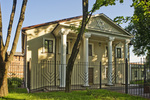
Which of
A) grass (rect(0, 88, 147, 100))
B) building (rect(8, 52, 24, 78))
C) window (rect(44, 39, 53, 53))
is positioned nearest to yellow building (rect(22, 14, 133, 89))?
window (rect(44, 39, 53, 53))

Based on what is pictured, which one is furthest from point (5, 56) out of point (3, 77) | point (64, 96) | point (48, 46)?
point (48, 46)

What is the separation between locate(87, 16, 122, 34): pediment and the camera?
48.2 ft

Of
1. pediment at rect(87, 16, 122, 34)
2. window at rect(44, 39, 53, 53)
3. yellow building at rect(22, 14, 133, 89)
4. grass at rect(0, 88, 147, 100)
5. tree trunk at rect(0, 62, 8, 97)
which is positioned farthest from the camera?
pediment at rect(87, 16, 122, 34)

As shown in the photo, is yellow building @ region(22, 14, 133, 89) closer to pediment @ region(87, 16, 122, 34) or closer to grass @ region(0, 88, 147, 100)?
pediment @ region(87, 16, 122, 34)

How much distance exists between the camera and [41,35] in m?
13.4

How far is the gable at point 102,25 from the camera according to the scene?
48.3 ft

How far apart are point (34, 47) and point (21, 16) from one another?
5772 millimetres

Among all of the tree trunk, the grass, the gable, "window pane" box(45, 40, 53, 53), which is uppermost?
the gable

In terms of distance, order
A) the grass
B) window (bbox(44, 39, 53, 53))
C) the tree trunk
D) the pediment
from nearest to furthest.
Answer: the grass < the tree trunk < window (bbox(44, 39, 53, 53)) < the pediment

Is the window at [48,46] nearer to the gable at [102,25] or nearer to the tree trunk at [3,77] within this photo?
the gable at [102,25]

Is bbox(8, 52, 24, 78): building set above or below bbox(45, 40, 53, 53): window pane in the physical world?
below

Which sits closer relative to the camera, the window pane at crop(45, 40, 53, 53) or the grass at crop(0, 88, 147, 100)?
the grass at crop(0, 88, 147, 100)

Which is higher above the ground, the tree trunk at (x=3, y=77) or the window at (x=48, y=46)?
the window at (x=48, y=46)

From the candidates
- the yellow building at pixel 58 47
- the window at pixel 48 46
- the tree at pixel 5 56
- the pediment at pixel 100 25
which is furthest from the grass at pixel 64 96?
the pediment at pixel 100 25
